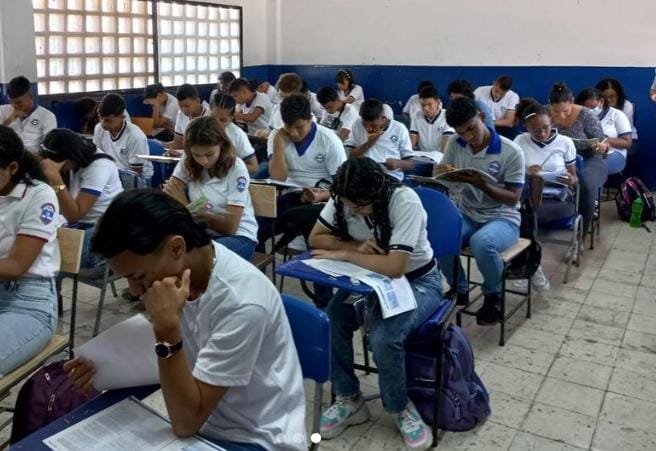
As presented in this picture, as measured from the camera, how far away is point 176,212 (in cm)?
121

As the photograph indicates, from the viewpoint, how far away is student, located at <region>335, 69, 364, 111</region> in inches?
303

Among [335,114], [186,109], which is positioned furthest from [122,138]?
[335,114]

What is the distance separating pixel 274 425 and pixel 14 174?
4.07 ft

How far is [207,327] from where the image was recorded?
1.29m

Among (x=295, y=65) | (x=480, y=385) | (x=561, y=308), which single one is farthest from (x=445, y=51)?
(x=480, y=385)

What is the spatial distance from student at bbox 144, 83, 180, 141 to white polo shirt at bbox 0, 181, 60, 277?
4339mm

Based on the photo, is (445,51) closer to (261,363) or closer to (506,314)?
(506,314)

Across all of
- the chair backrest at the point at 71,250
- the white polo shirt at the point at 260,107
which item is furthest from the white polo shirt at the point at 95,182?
the white polo shirt at the point at 260,107

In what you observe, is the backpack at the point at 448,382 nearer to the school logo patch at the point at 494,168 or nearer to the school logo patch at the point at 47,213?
the school logo patch at the point at 494,168

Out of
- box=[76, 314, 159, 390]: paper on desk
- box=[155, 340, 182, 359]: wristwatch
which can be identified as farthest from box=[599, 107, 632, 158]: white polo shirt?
box=[155, 340, 182, 359]: wristwatch

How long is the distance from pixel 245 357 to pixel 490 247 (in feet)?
6.46

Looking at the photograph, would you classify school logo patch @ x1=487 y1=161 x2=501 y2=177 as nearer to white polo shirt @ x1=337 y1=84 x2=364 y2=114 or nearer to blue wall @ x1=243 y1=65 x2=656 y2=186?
blue wall @ x1=243 y1=65 x2=656 y2=186

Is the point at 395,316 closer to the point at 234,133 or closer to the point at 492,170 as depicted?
the point at 492,170

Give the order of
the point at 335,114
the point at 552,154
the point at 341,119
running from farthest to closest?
the point at 335,114
the point at 341,119
the point at 552,154
